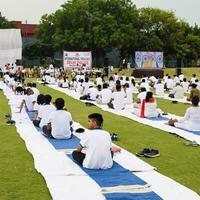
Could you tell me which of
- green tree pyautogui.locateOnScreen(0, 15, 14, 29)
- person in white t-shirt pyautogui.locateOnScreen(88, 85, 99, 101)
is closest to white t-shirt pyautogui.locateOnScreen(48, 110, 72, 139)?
person in white t-shirt pyautogui.locateOnScreen(88, 85, 99, 101)

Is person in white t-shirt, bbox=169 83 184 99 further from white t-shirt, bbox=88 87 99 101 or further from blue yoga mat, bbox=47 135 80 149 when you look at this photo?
blue yoga mat, bbox=47 135 80 149

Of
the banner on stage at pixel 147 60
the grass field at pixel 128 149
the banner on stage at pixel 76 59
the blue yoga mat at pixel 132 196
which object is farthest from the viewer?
the banner on stage at pixel 76 59

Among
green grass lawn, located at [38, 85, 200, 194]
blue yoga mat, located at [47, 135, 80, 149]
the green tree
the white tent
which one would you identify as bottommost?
green grass lawn, located at [38, 85, 200, 194]

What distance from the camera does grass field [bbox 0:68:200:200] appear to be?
281 inches

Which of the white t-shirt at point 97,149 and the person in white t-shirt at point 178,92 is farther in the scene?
the person in white t-shirt at point 178,92

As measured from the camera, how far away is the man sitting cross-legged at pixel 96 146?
7.81m

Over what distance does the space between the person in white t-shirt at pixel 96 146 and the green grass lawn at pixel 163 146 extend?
0.97m

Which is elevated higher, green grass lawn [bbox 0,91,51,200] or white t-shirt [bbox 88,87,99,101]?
white t-shirt [bbox 88,87,99,101]

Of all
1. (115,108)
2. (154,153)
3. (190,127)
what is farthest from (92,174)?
(115,108)

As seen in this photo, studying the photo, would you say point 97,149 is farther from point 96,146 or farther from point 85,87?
point 85,87

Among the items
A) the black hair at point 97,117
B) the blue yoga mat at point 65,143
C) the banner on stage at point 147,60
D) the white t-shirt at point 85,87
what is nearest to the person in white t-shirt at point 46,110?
the blue yoga mat at point 65,143

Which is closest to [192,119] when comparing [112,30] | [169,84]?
[169,84]

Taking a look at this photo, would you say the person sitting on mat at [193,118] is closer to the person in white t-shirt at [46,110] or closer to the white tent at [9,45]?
the person in white t-shirt at [46,110]

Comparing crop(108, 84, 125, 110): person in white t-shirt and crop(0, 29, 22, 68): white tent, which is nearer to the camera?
crop(108, 84, 125, 110): person in white t-shirt
